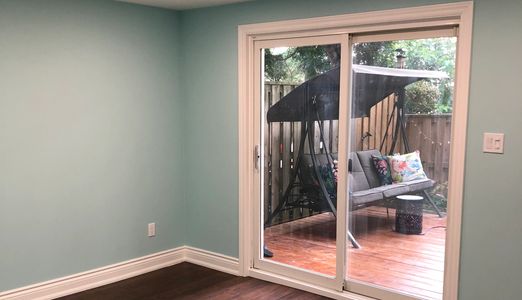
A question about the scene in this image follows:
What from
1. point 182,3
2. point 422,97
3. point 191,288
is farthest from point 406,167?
point 182,3

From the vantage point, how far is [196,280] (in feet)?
13.0

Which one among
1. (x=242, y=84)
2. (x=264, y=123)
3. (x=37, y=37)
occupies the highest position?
(x=37, y=37)

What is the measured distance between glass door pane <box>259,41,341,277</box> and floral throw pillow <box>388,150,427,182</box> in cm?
44

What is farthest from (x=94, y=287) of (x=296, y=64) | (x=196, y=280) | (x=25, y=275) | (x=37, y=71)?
(x=296, y=64)

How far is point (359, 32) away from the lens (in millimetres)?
3330

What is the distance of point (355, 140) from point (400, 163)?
0.36 m

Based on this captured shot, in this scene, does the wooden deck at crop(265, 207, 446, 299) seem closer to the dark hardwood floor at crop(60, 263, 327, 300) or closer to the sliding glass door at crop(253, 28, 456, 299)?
the sliding glass door at crop(253, 28, 456, 299)

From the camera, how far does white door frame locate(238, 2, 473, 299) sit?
2.89 meters

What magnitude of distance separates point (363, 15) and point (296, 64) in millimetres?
711

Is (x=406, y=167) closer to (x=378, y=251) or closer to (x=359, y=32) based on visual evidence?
(x=378, y=251)

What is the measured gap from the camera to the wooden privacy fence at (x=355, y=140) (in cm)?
315

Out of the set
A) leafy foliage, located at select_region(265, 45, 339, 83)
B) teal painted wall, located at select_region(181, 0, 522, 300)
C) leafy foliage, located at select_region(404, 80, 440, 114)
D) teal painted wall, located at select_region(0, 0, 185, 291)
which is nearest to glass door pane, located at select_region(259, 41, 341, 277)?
leafy foliage, located at select_region(265, 45, 339, 83)

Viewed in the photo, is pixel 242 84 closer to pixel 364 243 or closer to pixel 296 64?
pixel 296 64

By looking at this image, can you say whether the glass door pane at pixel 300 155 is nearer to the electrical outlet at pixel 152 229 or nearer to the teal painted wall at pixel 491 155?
the teal painted wall at pixel 491 155
